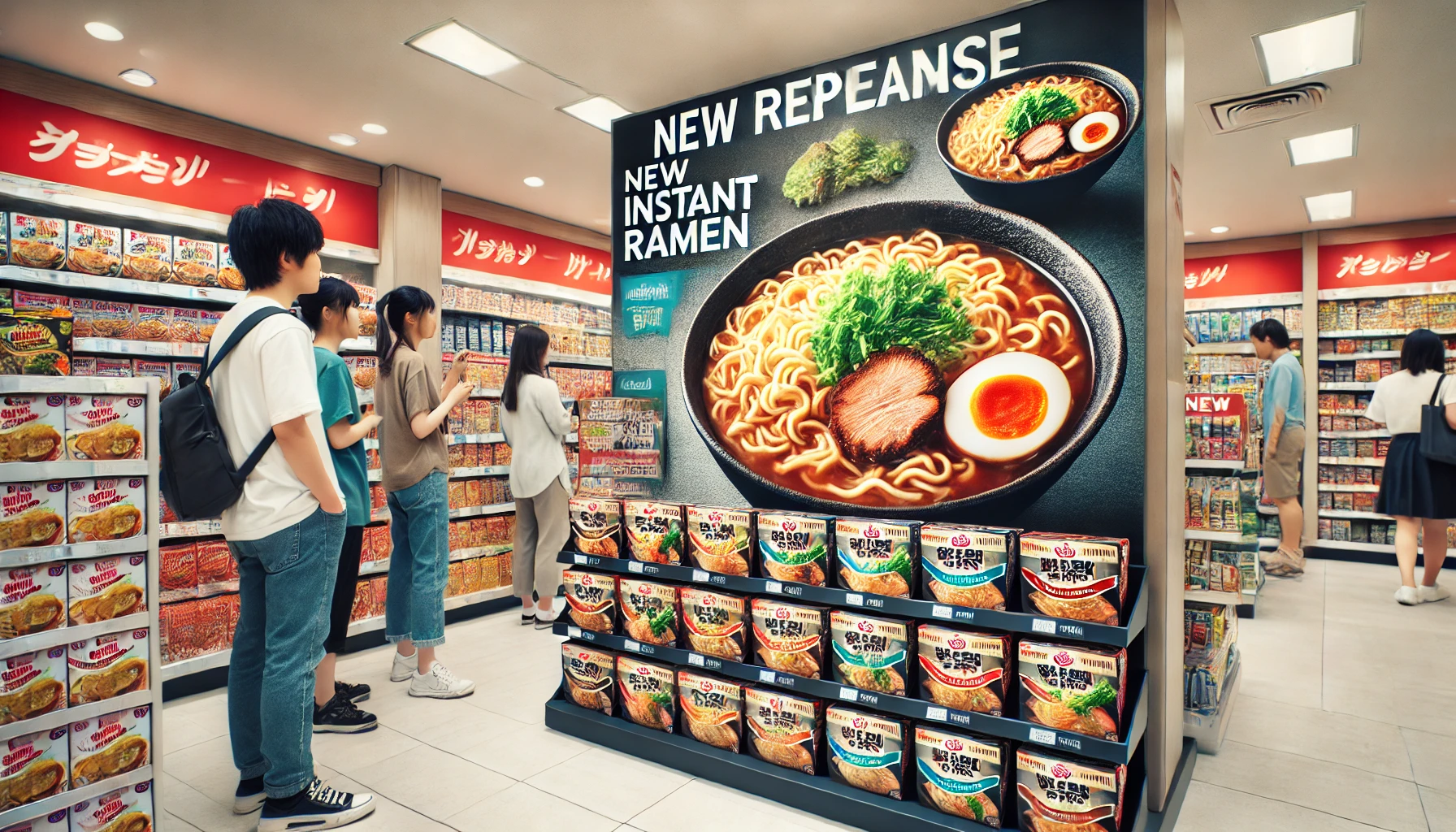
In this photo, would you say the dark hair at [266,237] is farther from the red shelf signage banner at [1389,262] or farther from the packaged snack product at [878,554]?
the red shelf signage banner at [1389,262]

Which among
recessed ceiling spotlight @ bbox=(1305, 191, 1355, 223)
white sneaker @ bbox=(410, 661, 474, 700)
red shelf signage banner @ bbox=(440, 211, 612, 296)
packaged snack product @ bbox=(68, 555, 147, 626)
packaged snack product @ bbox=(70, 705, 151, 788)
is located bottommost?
white sneaker @ bbox=(410, 661, 474, 700)

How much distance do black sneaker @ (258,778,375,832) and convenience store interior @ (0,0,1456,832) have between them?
0.22ft

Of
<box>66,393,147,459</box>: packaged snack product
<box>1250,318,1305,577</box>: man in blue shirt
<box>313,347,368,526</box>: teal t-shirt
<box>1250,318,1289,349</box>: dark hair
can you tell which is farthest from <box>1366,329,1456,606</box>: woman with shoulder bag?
<box>66,393,147,459</box>: packaged snack product

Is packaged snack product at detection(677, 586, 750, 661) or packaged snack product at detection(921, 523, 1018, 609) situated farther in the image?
packaged snack product at detection(677, 586, 750, 661)

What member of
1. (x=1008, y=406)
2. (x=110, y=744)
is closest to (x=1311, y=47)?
(x=1008, y=406)

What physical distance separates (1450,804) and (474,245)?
627cm

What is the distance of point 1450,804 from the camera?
2.56 m

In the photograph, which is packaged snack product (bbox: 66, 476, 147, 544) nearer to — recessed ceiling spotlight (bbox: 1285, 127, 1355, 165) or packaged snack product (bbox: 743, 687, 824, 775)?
packaged snack product (bbox: 743, 687, 824, 775)

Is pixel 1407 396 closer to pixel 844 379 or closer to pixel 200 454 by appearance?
pixel 844 379

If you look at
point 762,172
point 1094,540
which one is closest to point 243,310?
point 762,172

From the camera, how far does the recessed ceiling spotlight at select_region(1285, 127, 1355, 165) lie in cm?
481

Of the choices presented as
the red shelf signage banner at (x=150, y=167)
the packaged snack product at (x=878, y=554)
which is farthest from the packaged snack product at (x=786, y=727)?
the red shelf signage banner at (x=150, y=167)

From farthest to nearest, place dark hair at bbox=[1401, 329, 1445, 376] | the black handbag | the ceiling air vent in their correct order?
dark hair at bbox=[1401, 329, 1445, 376], the black handbag, the ceiling air vent

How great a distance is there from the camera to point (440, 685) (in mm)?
3588
